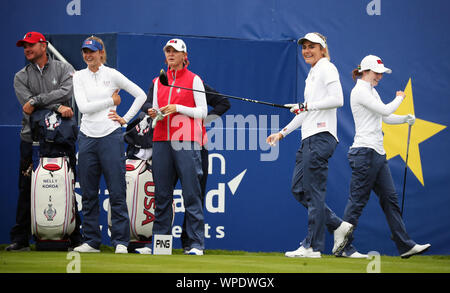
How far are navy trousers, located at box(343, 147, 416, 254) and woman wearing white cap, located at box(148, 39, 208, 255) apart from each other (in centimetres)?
122

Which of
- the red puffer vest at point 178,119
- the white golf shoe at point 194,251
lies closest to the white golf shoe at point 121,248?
the white golf shoe at point 194,251

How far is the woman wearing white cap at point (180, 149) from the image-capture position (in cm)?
562

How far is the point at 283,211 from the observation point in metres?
7.29

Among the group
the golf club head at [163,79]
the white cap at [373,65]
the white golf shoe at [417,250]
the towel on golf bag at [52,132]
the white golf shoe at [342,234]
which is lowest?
the white golf shoe at [417,250]

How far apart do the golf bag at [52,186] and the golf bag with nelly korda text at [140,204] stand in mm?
417

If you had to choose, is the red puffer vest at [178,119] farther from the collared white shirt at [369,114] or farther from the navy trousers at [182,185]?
the collared white shirt at [369,114]

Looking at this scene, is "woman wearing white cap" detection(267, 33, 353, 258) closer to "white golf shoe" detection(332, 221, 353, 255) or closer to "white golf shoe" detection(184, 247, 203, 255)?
"white golf shoe" detection(332, 221, 353, 255)

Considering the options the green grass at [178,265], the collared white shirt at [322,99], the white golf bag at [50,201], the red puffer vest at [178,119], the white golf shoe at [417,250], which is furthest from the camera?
the white golf bag at [50,201]

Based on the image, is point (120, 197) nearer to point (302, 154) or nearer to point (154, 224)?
point (154, 224)

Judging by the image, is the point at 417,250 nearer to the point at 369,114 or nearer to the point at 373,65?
the point at 369,114

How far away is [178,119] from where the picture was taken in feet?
18.5

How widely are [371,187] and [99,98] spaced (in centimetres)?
228

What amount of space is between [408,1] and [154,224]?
3656mm
